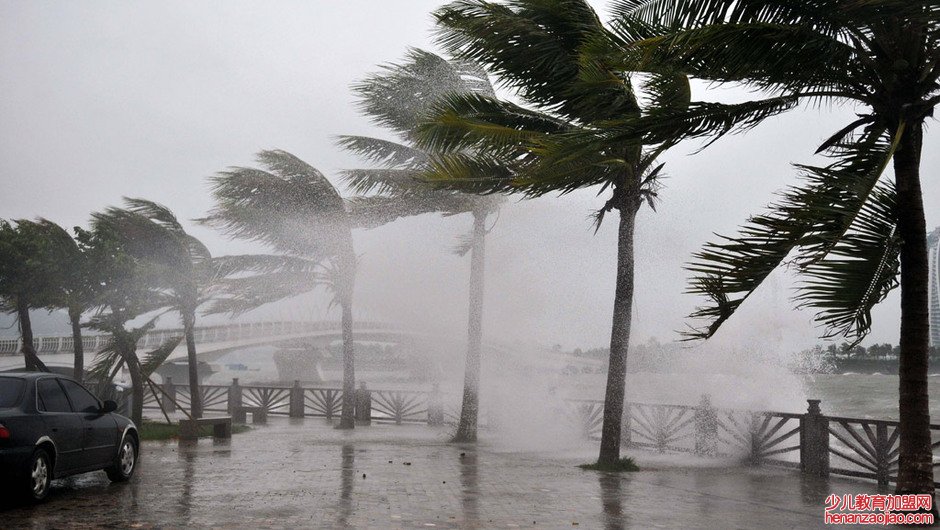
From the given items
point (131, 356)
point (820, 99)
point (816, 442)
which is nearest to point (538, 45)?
point (820, 99)

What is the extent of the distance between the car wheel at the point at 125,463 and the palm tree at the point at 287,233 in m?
13.5

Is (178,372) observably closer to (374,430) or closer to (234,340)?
(234,340)

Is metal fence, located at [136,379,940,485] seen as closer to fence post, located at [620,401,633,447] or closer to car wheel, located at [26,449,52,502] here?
fence post, located at [620,401,633,447]

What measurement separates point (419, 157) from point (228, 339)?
122ft

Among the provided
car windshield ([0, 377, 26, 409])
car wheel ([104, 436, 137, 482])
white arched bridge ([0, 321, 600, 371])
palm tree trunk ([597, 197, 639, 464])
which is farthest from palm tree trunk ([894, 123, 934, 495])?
white arched bridge ([0, 321, 600, 371])

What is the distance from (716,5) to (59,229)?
20152 millimetres

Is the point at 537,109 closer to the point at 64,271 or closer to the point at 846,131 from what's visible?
the point at 846,131

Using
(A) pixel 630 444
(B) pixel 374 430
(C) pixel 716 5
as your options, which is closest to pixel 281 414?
(B) pixel 374 430

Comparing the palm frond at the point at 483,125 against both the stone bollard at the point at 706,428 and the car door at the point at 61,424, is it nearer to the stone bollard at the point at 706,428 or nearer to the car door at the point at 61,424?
the car door at the point at 61,424

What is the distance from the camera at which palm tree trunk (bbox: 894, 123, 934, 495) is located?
9273 millimetres

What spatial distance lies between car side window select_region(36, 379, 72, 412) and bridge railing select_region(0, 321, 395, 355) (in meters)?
37.0

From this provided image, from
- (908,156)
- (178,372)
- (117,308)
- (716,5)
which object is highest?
(716,5)

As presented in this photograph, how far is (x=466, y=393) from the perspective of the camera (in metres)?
21.4

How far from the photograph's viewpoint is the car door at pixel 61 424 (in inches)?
398
